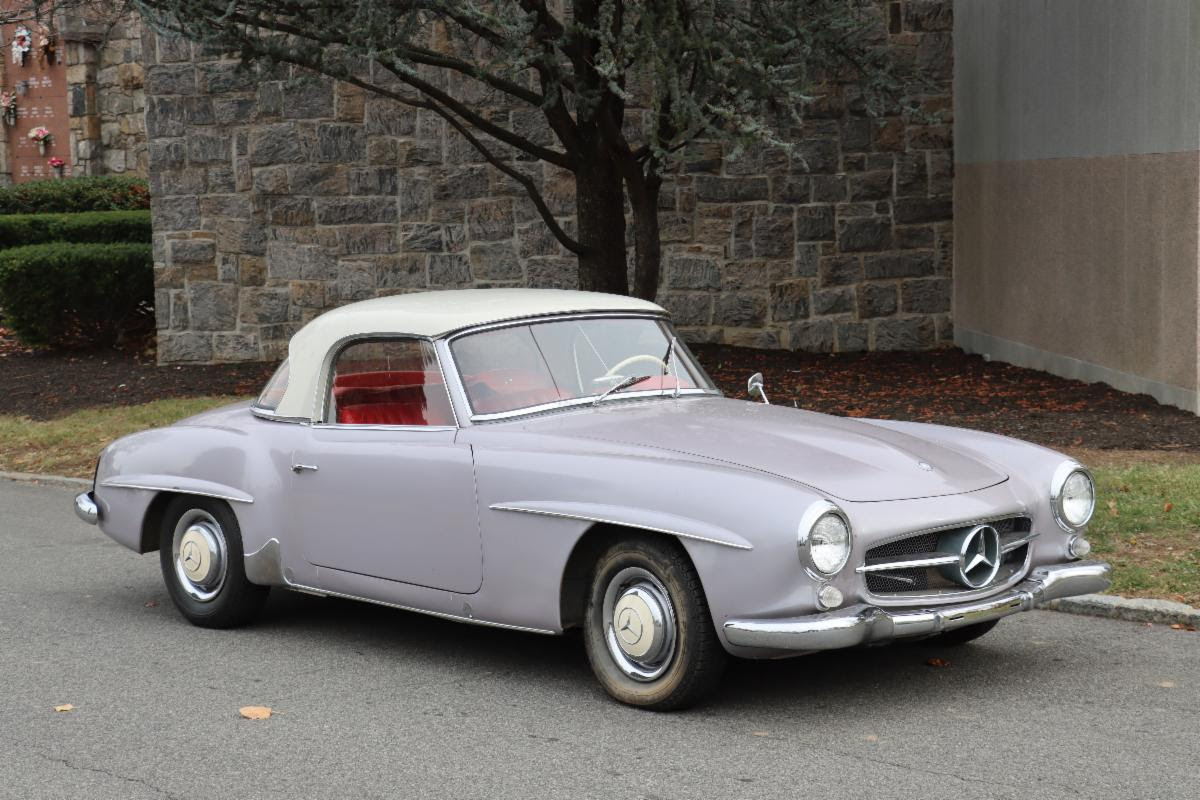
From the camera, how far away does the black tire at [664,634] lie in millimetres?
5516

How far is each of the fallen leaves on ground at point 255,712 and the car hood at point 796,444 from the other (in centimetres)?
143

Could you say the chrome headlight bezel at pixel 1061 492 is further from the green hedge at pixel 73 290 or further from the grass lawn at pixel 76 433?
the green hedge at pixel 73 290

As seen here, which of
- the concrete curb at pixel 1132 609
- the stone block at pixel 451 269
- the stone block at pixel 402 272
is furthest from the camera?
the stone block at pixel 402 272

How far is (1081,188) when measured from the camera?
46.6 feet

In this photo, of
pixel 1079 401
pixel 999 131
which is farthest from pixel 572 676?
pixel 999 131

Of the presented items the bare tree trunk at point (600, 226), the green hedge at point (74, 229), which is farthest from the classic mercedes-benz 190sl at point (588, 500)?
the green hedge at point (74, 229)

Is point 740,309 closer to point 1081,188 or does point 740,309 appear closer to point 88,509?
point 1081,188

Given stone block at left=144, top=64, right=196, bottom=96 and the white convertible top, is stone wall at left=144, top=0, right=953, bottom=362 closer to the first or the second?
stone block at left=144, top=64, right=196, bottom=96

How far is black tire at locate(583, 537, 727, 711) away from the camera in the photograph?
5516 mm

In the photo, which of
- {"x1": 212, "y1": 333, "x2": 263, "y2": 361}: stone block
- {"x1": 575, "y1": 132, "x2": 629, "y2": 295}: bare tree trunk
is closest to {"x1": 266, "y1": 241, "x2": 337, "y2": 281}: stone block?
{"x1": 212, "y1": 333, "x2": 263, "y2": 361}: stone block

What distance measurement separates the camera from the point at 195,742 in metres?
5.47

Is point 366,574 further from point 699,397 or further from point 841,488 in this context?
point 841,488

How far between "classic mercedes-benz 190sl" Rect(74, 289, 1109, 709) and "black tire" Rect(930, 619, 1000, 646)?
2 centimetres

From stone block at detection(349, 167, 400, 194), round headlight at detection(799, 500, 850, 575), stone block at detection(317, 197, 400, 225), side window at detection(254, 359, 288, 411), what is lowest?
round headlight at detection(799, 500, 850, 575)
